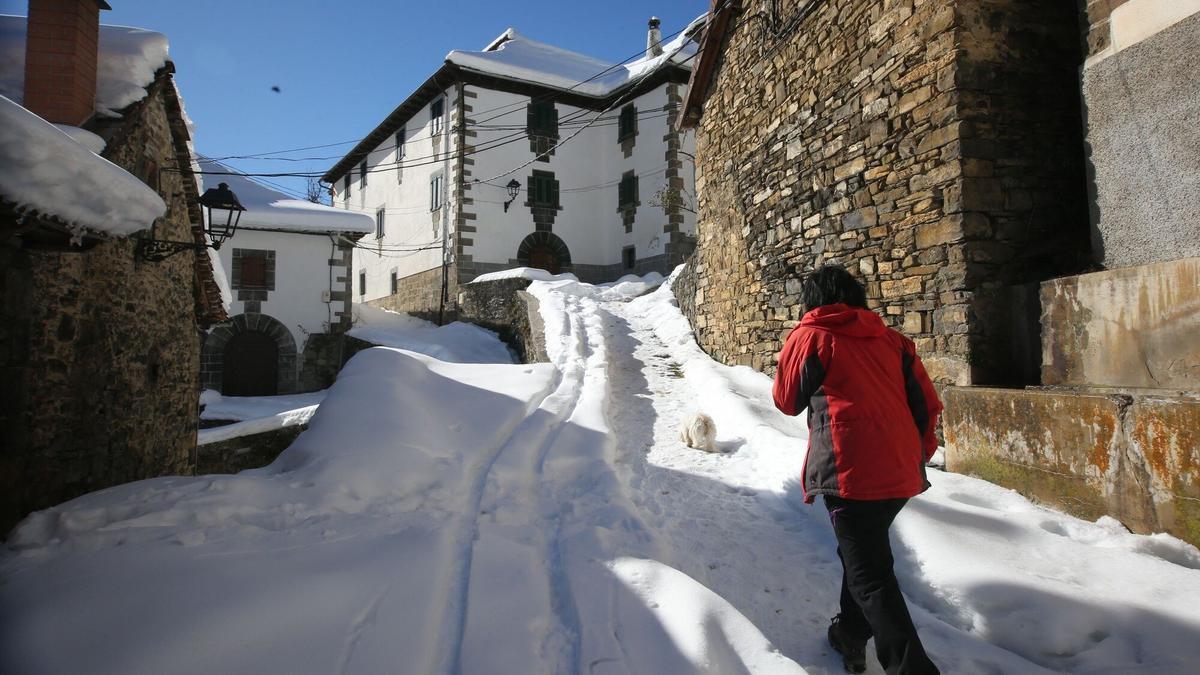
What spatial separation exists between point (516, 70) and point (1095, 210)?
19.0 meters

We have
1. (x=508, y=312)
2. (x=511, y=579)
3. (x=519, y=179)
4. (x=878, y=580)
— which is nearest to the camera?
(x=878, y=580)

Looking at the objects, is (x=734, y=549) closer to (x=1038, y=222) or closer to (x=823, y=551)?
(x=823, y=551)

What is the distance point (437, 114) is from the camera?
20438mm

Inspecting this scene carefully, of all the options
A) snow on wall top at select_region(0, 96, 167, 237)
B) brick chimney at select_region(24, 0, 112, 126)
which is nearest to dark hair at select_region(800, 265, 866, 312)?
snow on wall top at select_region(0, 96, 167, 237)

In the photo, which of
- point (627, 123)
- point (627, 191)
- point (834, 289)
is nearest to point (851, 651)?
point (834, 289)

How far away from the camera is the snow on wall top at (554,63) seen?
63.0ft

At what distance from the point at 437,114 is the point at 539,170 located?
405 cm

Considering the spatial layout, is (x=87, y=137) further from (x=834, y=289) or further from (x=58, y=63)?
(x=834, y=289)

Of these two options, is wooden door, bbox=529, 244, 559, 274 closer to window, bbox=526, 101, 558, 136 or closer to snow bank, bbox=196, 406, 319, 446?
window, bbox=526, 101, 558, 136

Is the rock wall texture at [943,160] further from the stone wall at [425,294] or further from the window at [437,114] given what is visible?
the window at [437,114]

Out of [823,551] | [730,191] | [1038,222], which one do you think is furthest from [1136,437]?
[730,191]

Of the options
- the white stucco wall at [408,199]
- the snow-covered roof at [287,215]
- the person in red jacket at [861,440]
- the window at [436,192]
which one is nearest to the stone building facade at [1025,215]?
the person in red jacket at [861,440]

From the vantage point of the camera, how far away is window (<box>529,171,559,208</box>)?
2027cm

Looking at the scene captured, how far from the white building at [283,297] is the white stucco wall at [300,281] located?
0.03m
